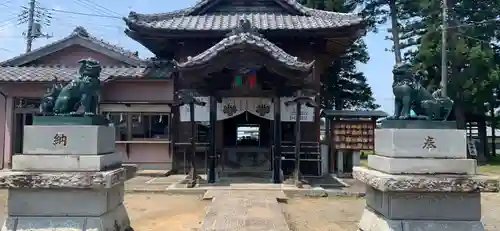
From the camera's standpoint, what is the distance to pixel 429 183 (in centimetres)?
534

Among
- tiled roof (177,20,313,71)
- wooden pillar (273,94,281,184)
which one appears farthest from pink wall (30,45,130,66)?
wooden pillar (273,94,281,184)

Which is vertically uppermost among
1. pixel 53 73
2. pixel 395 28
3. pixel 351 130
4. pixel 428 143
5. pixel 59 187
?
pixel 395 28

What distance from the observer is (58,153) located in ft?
19.0

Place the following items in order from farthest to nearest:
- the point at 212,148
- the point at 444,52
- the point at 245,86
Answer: the point at 444,52
the point at 245,86
the point at 212,148

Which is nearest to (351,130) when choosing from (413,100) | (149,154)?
(149,154)

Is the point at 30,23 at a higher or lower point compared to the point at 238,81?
higher

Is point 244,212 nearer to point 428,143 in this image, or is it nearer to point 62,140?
point 62,140

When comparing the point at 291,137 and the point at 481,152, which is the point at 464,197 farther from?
the point at 481,152

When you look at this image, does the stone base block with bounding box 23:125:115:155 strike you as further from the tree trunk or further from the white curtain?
the tree trunk

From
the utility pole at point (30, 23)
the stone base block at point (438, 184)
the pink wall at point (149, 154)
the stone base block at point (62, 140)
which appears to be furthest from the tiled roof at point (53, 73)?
the utility pole at point (30, 23)

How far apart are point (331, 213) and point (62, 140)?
635cm

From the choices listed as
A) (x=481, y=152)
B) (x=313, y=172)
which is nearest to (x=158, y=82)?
(x=313, y=172)

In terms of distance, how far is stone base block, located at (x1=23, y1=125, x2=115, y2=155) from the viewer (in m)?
5.79

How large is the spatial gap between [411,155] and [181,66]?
874 centimetres
